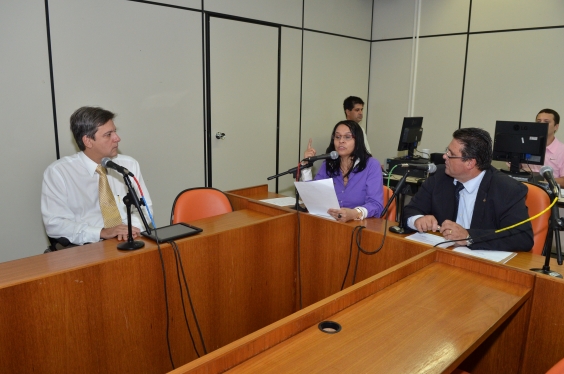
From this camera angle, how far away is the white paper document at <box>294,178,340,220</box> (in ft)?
6.84

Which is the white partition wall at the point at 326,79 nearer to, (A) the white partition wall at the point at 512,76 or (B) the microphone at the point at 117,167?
(A) the white partition wall at the point at 512,76

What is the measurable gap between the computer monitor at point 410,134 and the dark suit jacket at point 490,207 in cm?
227

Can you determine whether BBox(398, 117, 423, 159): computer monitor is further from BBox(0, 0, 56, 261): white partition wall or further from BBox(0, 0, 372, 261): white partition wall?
BBox(0, 0, 56, 261): white partition wall

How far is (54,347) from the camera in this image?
1.45m

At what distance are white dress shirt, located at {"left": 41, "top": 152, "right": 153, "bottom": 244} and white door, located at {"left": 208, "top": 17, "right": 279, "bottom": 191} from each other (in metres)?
1.87

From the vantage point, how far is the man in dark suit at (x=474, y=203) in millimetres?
1831

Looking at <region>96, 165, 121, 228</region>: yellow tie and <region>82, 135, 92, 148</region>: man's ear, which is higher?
<region>82, 135, 92, 148</region>: man's ear

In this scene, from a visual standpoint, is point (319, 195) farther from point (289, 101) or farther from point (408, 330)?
point (289, 101)

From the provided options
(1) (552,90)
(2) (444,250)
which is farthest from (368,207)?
(1) (552,90)

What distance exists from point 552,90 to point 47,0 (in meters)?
4.91

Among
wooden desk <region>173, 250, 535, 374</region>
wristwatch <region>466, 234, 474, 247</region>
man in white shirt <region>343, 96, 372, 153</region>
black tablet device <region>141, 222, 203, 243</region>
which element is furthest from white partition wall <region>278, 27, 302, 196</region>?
wooden desk <region>173, 250, 535, 374</region>

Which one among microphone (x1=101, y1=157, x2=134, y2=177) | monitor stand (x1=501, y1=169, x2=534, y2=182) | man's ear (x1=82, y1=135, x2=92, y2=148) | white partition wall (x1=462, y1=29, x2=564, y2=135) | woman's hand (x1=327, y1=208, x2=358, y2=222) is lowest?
woman's hand (x1=327, y1=208, x2=358, y2=222)

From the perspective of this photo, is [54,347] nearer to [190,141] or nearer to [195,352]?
[195,352]

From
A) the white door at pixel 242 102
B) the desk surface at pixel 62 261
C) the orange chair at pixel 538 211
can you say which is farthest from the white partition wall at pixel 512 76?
the desk surface at pixel 62 261
